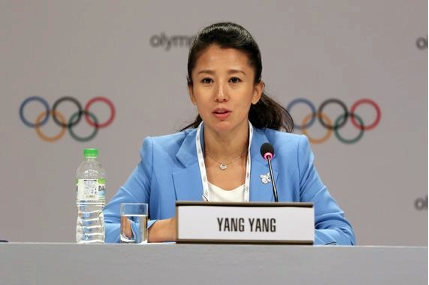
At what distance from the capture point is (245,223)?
1.60 meters

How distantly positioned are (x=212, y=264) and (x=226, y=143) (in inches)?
43.9

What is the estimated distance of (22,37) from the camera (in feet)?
12.7

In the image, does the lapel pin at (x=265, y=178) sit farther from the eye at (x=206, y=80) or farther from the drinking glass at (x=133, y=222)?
the drinking glass at (x=133, y=222)

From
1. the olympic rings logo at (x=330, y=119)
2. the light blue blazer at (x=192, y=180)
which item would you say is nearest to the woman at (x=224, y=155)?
the light blue blazer at (x=192, y=180)

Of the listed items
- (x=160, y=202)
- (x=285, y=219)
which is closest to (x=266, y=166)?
(x=160, y=202)

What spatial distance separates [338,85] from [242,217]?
7.66 ft

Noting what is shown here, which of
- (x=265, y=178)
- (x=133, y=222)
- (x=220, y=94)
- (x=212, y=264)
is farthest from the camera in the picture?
(x=265, y=178)

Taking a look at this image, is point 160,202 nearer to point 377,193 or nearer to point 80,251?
point 80,251

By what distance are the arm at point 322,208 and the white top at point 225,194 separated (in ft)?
0.66

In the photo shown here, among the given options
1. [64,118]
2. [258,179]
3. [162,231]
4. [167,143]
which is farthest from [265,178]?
[64,118]

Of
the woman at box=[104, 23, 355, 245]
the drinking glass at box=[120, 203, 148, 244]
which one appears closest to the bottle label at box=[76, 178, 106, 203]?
the drinking glass at box=[120, 203, 148, 244]

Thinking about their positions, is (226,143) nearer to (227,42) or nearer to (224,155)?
(224,155)

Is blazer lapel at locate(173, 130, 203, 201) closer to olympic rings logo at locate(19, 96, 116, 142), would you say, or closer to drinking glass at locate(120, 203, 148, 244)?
drinking glass at locate(120, 203, 148, 244)

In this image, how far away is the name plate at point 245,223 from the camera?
158 cm
